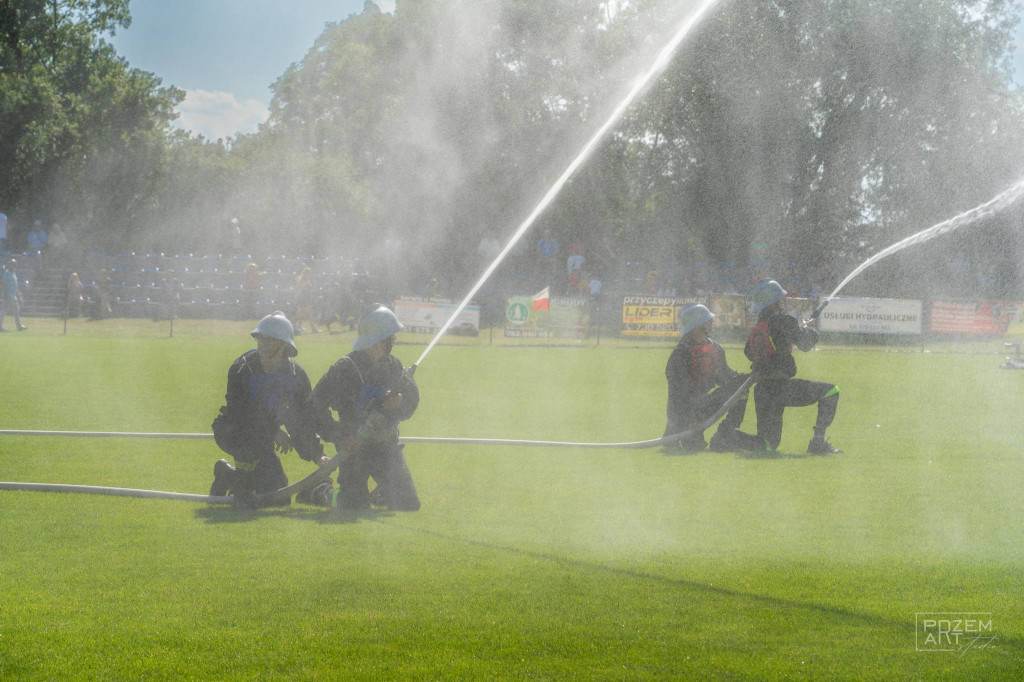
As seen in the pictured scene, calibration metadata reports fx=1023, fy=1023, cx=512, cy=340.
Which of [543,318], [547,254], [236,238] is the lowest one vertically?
[543,318]

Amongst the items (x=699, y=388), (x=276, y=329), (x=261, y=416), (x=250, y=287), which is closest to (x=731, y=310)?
(x=250, y=287)

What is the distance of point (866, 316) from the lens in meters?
34.3

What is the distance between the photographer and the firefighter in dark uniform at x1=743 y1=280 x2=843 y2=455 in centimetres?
1170

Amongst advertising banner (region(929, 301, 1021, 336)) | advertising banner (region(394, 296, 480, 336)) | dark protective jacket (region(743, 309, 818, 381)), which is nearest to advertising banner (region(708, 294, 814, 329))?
advertising banner (region(929, 301, 1021, 336))

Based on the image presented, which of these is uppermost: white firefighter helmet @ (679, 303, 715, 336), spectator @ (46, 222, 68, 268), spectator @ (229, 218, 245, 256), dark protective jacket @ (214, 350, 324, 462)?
spectator @ (229, 218, 245, 256)

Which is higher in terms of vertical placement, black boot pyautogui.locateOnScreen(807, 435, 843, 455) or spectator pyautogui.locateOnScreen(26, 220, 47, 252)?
spectator pyautogui.locateOnScreen(26, 220, 47, 252)

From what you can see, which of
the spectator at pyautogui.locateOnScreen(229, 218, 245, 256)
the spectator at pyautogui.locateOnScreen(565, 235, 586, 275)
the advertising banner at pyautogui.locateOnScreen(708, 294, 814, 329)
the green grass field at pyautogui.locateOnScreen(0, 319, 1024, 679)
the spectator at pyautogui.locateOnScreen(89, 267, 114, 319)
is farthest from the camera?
the spectator at pyautogui.locateOnScreen(229, 218, 245, 256)

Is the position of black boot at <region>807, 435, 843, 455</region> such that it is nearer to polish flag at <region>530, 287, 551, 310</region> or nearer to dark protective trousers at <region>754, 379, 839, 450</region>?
dark protective trousers at <region>754, 379, 839, 450</region>

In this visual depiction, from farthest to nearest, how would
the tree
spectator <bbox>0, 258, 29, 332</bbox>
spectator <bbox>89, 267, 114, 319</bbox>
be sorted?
spectator <bbox>89, 267, 114, 319</bbox> → spectator <bbox>0, 258, 29, 332</bbox> → the tree

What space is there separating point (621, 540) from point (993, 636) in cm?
263

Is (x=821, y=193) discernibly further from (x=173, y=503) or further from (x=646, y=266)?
(x=173, y=503)

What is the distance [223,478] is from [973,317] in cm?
3179

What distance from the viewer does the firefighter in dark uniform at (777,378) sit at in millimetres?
11695

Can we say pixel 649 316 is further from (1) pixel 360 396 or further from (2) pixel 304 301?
(1) pixel 360 396
